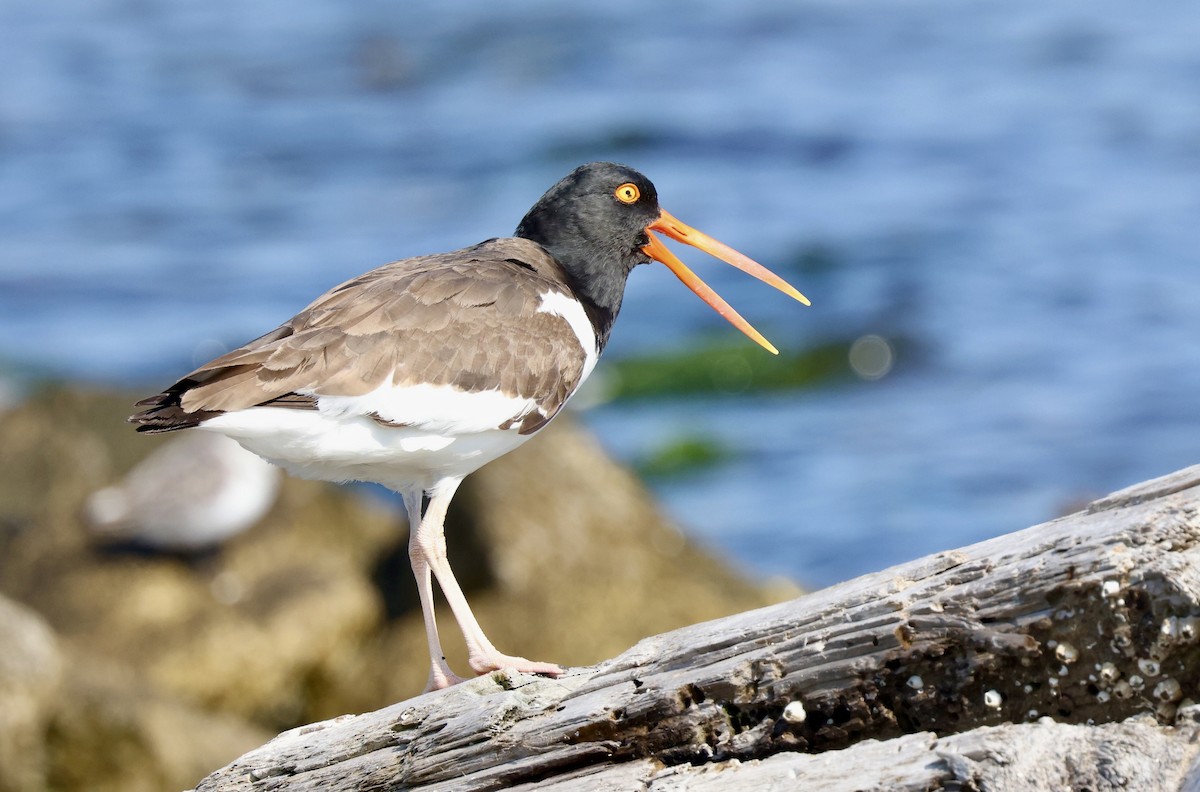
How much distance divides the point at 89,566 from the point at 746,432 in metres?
6.13

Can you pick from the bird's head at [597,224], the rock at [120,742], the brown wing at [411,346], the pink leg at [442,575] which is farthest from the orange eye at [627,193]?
the rock at [120,742]

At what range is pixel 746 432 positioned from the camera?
12.8 meters

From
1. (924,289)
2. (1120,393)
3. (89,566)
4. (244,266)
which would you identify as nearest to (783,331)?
(924,289)

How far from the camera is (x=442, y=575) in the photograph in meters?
4.96

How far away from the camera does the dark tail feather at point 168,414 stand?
4.12 metres

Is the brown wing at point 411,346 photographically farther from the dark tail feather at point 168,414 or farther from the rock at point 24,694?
the rock at point 24,694

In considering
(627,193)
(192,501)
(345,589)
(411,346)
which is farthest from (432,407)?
(192,501)

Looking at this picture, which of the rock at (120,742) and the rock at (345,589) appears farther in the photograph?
the rock at (345,589)

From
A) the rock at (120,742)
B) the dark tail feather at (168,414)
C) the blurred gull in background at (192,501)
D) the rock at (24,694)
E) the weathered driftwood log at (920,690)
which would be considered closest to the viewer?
the weathered driftwood log at (920,690)

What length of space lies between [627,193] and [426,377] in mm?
1365

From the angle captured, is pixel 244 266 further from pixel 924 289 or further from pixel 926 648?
pixel 926 648

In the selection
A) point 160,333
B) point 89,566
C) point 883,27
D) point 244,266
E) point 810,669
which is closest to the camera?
point 810,669

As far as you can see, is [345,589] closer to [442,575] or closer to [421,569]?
[421,569]

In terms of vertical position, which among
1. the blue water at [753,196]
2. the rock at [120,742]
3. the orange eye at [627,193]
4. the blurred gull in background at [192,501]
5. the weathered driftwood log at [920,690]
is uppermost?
the blue water at [753,196]
